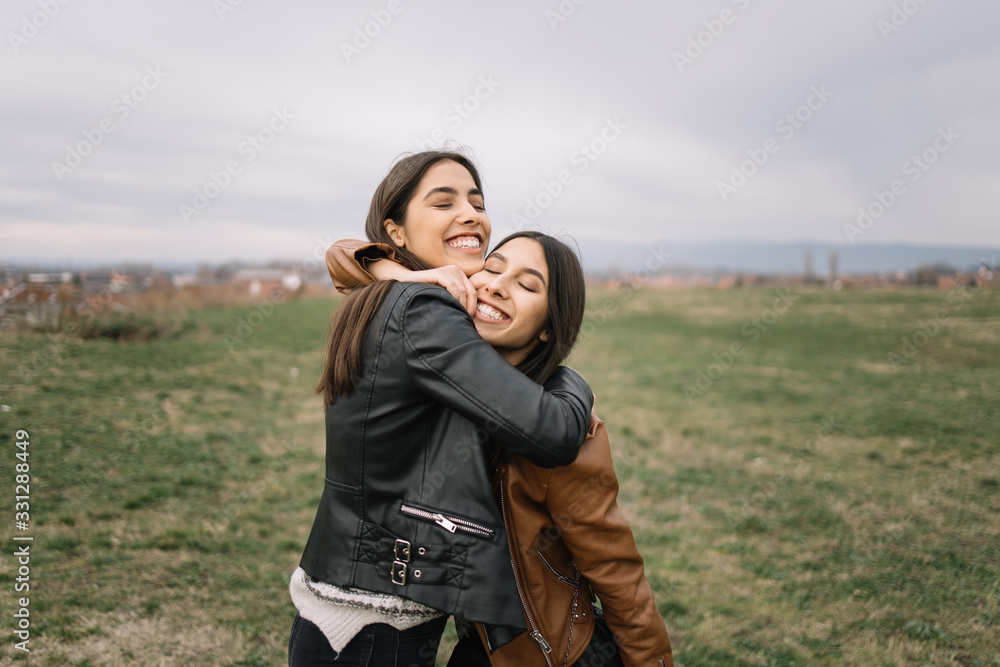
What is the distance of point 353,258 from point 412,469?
747mm

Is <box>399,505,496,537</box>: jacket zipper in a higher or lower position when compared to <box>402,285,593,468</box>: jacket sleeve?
lower

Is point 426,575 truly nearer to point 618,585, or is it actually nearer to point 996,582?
point 618,585

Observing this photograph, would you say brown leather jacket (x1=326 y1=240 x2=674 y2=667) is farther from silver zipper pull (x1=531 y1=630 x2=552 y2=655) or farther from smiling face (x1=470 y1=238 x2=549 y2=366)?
smiling face (x1=470 y1=238 x2=549 y2=366)

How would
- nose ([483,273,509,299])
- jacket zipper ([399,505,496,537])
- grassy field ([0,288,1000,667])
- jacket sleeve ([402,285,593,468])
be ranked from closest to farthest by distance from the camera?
jacket sleeve ([402,285,593,468]), jacket zipper ([399,505,496,537]), nose ([483,273,509,299]), grassy field ([0,288,1000,667])

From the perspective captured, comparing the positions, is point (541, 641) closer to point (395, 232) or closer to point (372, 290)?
point (372, 290)

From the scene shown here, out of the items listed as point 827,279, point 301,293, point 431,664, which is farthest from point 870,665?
point 827,279

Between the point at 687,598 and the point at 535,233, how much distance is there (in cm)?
341

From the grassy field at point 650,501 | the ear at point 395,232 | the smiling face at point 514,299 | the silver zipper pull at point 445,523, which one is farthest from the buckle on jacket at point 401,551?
the grassy field at point 650,501

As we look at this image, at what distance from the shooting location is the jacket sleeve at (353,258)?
212 cm

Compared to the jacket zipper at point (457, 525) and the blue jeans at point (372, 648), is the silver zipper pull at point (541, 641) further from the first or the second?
the jacket zipper at point (457, 525)

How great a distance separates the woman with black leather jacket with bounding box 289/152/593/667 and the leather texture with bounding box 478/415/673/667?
16 cm

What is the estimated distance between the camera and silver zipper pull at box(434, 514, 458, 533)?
1.76 m

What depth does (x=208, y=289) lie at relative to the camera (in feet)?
56.5

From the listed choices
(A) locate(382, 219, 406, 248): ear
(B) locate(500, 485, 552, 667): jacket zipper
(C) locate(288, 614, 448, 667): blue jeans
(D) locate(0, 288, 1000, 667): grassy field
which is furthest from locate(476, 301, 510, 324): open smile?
(D) locate(0, 288, 1000, 667): grassy field
